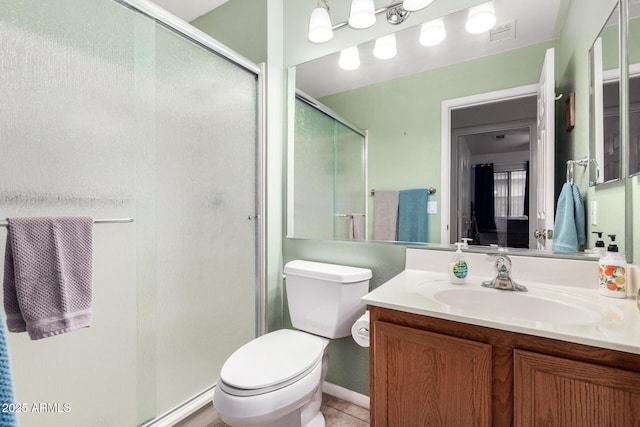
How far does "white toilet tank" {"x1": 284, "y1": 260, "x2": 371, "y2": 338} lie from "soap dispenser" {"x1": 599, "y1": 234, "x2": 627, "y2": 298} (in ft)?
2.84

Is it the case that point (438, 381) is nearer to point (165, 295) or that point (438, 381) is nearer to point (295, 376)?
point (295, 376)

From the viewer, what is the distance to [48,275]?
3.08 feet

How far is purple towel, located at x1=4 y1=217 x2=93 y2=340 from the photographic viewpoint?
89 centimetres

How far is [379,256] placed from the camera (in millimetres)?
1519

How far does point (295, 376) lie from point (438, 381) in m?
0.53

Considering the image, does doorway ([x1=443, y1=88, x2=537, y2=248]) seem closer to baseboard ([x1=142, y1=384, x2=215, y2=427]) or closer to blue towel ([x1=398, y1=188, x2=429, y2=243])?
blue towel ([x1=398, y1=188, x2=429, y2=243])

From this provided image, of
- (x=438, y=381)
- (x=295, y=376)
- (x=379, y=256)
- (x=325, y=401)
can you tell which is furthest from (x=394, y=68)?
(x=325, y=401)

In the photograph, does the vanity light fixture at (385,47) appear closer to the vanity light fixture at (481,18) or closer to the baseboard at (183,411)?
the vanity light fixture at (481,18)

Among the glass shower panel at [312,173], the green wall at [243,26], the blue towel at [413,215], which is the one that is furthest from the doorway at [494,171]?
the green wall at [243,26]

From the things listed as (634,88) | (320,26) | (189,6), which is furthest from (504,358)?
(189,6)

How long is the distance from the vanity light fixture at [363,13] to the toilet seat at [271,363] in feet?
5.10

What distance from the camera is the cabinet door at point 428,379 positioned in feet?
2.72

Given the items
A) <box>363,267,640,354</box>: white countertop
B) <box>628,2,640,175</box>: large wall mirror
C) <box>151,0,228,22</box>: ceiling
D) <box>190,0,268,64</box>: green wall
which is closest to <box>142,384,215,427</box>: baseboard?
<box>363,267,640,354</box>: white countertop

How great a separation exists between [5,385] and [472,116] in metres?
1.58
